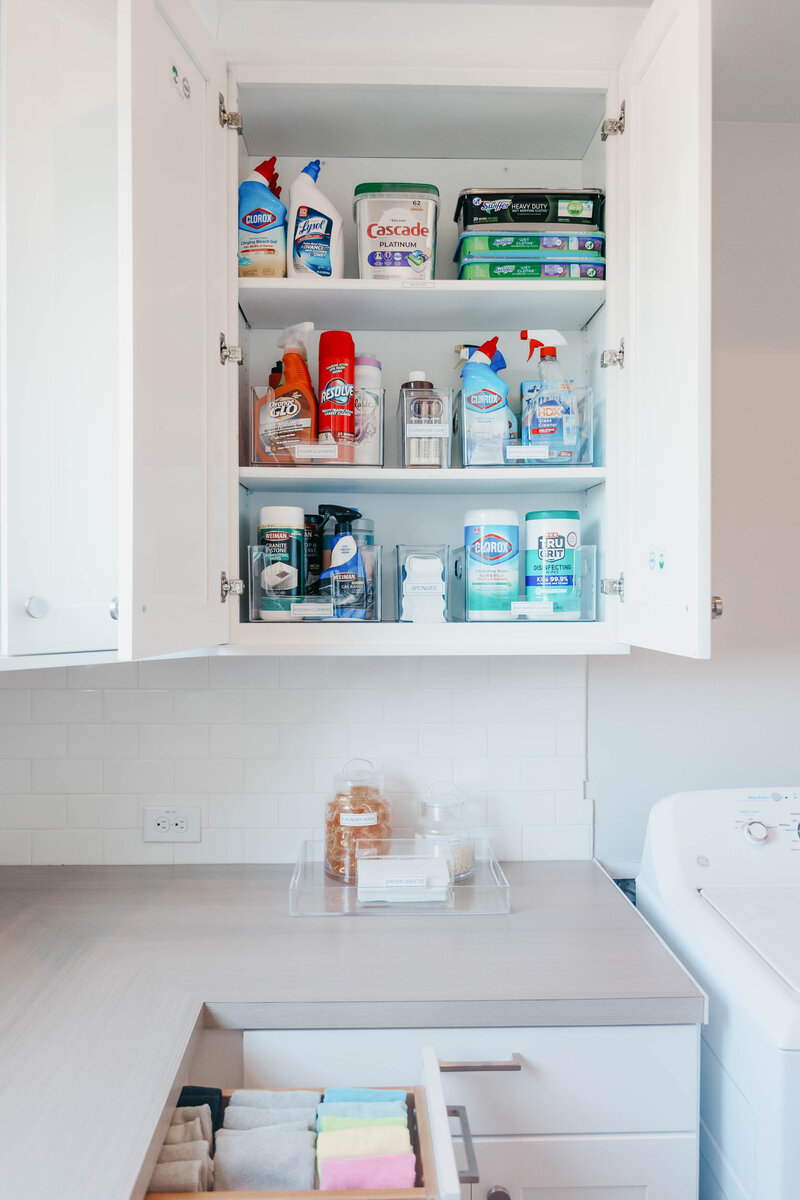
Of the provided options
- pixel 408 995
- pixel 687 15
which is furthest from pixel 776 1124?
pixel 687 15

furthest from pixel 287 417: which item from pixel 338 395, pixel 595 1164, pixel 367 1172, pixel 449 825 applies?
pixel 595 1164

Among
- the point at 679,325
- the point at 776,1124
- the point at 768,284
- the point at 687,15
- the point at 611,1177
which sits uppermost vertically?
the point at 687,15

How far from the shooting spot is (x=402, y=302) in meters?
1.56

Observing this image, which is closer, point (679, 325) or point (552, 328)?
point (679, 325)

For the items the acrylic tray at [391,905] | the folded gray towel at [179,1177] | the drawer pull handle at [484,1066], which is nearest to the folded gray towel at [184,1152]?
the folded gray towel at [179,1177]

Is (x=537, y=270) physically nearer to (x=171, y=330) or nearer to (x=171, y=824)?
(x=171, y=330)

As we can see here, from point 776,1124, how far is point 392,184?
1.64 metres

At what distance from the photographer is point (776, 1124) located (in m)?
1.09

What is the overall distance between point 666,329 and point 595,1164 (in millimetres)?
1312

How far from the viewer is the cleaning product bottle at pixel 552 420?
1529mm

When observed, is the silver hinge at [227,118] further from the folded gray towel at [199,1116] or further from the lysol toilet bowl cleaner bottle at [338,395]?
the folded gray towel at [199,1116]

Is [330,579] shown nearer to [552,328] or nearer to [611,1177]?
[552,328]

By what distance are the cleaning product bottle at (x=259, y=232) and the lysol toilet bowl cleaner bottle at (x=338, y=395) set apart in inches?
6.6

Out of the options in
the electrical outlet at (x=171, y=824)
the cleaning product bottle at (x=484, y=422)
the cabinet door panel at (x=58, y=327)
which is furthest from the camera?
the electrical outlet at (x=171, y=824)
